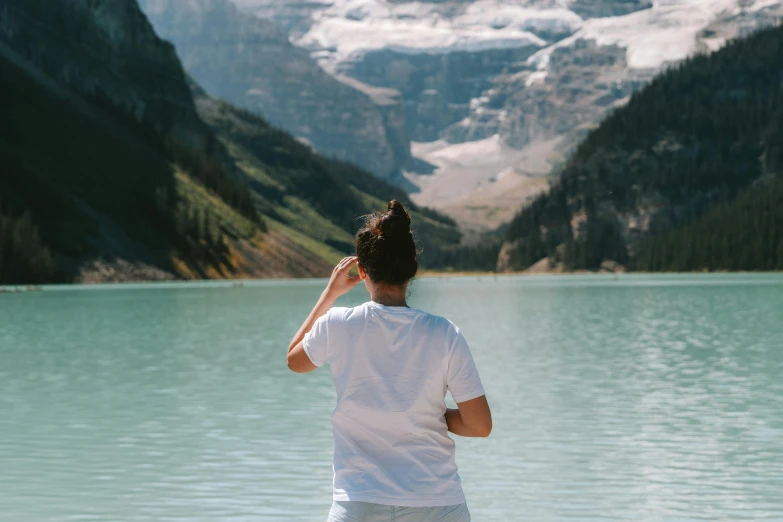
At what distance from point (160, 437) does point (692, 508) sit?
1471 cm

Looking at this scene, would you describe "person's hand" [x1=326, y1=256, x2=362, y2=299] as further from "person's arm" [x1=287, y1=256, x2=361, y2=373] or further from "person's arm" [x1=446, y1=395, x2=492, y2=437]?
"person's arm" [x1=446, y1=395, x2=492, y2=437]

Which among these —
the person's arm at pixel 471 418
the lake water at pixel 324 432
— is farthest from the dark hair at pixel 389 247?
the lake water at pixel 324 432

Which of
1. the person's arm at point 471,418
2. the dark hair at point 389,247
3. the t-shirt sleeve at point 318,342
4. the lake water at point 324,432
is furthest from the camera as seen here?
the lake water at point 324,432

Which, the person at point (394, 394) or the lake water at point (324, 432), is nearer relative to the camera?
the person at point (394, 394)

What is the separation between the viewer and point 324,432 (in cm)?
3241

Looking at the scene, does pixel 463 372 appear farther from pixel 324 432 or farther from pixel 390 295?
pixel 324 432

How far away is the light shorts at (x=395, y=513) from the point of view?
973cm

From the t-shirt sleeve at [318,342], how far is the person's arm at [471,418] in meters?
1.14

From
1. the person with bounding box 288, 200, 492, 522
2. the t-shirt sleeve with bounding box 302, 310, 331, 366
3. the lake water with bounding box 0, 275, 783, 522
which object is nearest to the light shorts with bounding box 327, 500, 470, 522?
the person with bounding box 288, 200, 492, 522

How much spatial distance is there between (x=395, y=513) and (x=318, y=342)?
5.03 ft

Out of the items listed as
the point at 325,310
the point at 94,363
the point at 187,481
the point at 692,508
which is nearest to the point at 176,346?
the point at 94,363

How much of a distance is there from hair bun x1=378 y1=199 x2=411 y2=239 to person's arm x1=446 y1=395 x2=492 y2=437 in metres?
1.45

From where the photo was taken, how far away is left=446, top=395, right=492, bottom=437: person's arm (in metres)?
9.95

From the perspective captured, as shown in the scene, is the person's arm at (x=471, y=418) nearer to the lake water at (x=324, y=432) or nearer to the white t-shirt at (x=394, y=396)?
the white t-shirt at (x=394, y=396)
